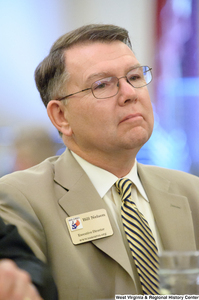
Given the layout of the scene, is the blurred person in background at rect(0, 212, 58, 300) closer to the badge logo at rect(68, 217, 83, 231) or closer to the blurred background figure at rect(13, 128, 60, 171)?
the badge logo at rect(68, 217, 83, 231)

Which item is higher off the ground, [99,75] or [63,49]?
[63,49]

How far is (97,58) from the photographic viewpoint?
4.68 ft

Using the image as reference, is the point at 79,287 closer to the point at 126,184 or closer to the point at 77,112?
the point at 126,184

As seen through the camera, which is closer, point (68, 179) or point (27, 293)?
point (27, 293)

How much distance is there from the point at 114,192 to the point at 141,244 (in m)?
0.26

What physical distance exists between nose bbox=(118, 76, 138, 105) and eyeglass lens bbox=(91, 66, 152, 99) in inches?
0.8

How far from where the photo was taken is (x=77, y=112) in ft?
4.81

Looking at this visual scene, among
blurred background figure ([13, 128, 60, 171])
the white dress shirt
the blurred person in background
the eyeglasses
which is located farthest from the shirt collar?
blurred background figure ([13, 128, 60, 171])

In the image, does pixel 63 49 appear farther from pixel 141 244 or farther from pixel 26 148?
pixel 26 148

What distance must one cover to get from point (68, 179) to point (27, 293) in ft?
2.65

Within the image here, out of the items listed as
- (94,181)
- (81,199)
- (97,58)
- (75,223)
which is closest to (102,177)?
(94,181)

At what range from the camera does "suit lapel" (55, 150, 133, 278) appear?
3.84 feet

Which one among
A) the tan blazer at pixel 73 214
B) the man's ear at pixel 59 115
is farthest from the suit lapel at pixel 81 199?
the man's ear at pixel 59 115

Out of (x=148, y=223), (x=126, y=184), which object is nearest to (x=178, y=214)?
(x=148, y=223)
